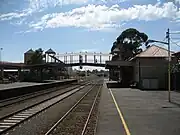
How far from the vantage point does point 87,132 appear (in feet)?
43.0

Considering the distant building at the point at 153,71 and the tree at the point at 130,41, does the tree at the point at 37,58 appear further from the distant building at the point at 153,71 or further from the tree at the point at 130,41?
the distant building at the point at 153,71

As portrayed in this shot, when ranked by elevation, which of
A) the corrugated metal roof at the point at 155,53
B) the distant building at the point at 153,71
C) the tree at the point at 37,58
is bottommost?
the distant building at the point at 153,71

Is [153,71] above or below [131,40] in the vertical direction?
below

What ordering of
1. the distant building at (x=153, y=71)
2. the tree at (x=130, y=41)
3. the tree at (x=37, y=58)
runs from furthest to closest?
the tree at (x=37, y=58) < the tree at (x=130, y=41) < the distant building at (x=153, y=71)

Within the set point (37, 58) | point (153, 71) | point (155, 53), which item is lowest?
point (153, 71)

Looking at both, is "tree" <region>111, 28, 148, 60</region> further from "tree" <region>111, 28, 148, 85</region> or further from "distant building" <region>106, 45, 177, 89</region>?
"distant building" <region>106, 45, 177, 89</region>

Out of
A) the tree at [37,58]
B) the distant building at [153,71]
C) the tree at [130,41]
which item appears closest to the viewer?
the distant building at [153,71]

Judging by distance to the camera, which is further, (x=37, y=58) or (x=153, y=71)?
(x=37, y=58)

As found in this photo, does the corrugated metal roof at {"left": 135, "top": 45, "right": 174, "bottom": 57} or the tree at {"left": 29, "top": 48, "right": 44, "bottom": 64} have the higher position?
the tree at {"left": 29, "top": 48, "right": 44, "bottom": 64}

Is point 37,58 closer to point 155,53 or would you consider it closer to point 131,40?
point 131,40

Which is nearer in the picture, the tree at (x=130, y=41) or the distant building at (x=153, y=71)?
the distant building at (x=153, y=71)

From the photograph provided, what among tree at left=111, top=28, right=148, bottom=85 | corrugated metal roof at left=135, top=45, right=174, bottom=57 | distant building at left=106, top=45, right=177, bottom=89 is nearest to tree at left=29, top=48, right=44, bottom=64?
tree at left=111, top=28, right=148, bottom=85

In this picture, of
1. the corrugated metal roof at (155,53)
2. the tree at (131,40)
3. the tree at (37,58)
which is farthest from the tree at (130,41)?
the corrugated metal roof at (155,53)

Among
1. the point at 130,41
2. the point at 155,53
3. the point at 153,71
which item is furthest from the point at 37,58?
the point at 153,71
